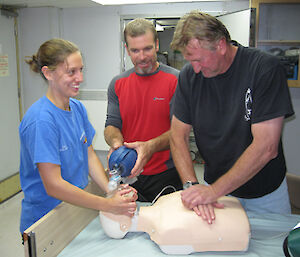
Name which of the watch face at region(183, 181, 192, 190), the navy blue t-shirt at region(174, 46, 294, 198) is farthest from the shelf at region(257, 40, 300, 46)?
the watch face at region(183, 181, 192, 190)

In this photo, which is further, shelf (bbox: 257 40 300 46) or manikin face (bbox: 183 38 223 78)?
shelf (bbox: 257 40 300 46)

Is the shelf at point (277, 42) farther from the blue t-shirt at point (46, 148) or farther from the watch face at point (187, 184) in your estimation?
the blue t-shirt at point (46, 148)

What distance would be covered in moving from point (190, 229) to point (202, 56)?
2.30 ft

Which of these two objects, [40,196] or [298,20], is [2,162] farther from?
[298,20]

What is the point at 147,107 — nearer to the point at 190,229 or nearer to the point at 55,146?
the point at 55,146

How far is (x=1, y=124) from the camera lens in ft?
11.8

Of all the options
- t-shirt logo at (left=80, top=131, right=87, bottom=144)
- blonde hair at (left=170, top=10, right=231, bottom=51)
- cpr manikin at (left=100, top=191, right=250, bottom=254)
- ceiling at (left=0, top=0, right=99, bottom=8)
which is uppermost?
ceiling at (left=0, top=0, right=99, bottom=8)

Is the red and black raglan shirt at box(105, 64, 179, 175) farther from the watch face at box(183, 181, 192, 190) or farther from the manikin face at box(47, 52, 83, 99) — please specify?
the manikin face at box(47, 52, 83, 99)

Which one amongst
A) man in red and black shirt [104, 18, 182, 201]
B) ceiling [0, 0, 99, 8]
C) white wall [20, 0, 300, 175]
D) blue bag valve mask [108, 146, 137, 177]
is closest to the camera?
blue bag valve mask [108, 146, 137, 177]

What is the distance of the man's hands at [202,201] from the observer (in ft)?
3.93

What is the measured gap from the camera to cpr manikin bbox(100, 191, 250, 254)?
1154 mm

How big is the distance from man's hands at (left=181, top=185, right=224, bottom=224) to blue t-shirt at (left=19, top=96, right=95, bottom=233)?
0.51 m

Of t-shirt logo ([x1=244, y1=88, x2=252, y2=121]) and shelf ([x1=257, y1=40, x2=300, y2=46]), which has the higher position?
shelf ([x1=257, y1=40, x2=300, y2=46])

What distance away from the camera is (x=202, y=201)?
1.23 meters
